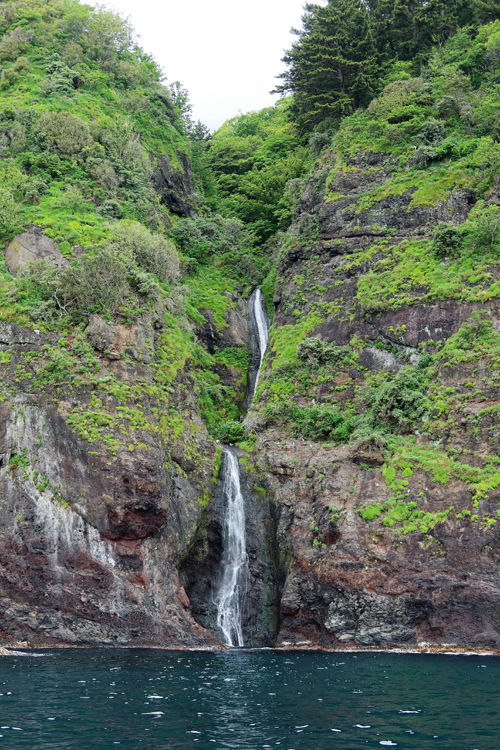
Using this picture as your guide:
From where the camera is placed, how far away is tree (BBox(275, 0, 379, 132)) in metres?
53.7

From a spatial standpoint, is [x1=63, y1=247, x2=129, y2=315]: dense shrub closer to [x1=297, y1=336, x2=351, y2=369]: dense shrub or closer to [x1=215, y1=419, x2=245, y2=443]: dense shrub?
[x1=215, y1=419, x2=245, y2=443]: dense shrub

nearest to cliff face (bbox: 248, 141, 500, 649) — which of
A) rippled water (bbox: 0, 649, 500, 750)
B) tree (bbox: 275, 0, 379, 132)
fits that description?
rippled water (bbox: 0, 649, 500, 750)

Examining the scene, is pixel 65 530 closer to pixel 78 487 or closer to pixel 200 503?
pixel 78 487

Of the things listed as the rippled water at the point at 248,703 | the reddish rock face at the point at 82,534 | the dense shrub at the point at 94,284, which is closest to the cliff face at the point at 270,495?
the reddish rock face at the point at 82,534

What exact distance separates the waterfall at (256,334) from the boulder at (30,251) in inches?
697

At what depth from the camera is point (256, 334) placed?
170ft

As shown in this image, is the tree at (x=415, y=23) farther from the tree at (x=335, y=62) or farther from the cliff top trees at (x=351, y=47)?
the tree at (x=335, y=62)

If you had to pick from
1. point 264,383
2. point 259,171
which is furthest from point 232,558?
point 259,171

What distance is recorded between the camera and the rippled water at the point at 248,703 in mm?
12453

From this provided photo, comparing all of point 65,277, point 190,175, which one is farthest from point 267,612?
point 190,175

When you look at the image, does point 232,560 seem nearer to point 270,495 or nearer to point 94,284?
point 270,495

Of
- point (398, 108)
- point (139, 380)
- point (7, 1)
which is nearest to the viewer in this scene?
point (139, 380)

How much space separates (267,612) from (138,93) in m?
56.5

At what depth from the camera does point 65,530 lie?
92.1 feet
